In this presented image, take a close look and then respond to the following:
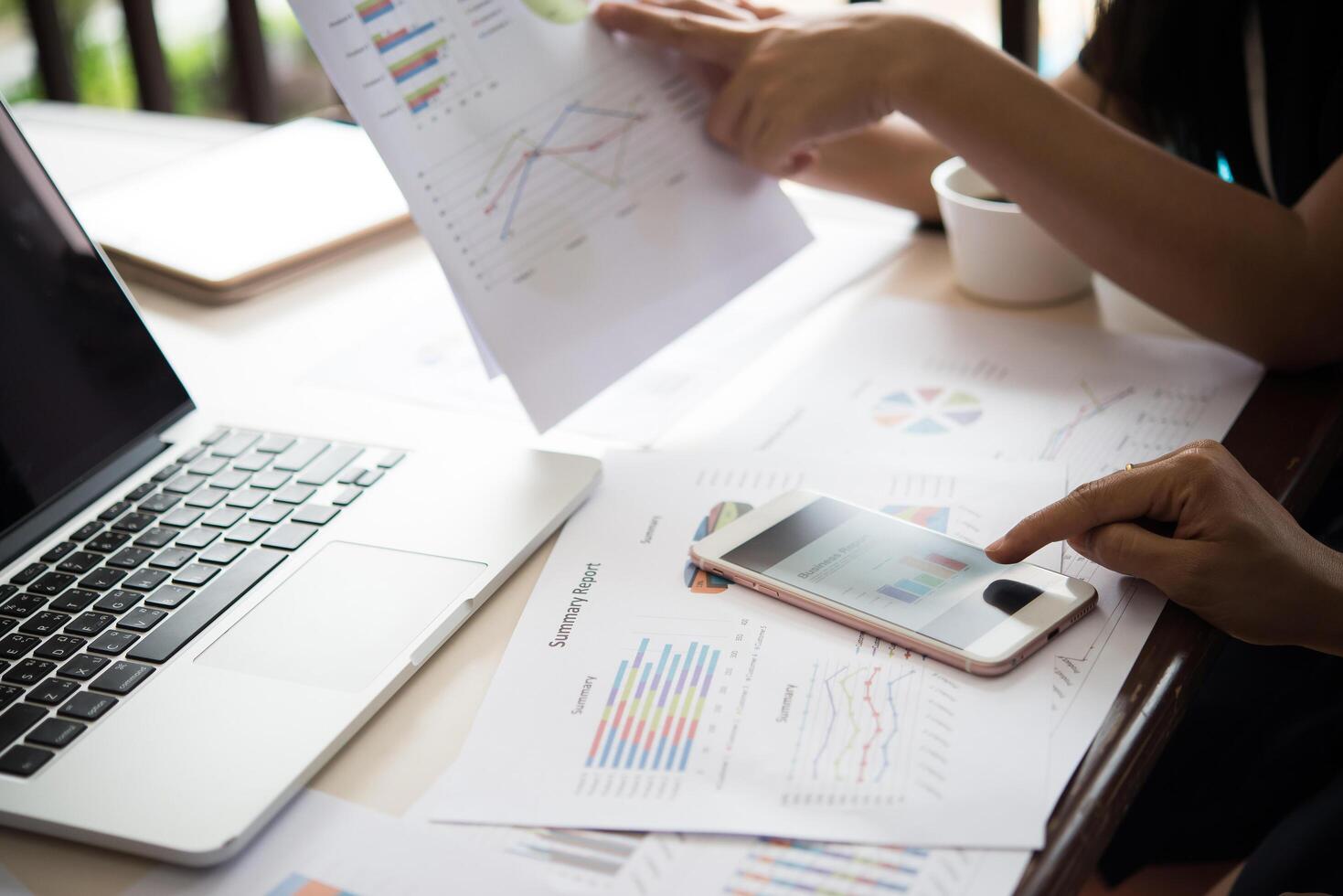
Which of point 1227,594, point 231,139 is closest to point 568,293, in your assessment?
point 1227,594

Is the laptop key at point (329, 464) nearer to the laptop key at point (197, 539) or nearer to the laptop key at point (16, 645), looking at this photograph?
the laptop key at point (197, 539)

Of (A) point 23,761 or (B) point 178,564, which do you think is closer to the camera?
(A) point 23,761

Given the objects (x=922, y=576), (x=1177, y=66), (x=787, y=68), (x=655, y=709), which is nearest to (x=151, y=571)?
(x=655, y=709)

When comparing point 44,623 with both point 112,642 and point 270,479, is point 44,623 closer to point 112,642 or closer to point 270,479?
point 112,642

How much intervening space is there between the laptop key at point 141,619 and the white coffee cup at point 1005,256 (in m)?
0.60

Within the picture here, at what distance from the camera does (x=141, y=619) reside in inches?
21.6

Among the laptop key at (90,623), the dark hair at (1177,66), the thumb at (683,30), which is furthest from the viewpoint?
the dark hair at (1177,66)

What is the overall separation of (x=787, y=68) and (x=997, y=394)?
0.26m

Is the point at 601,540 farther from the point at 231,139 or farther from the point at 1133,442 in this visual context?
the point at 231,139

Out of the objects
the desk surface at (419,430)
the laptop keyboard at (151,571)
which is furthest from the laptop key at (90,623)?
the desk surface at (419,430)

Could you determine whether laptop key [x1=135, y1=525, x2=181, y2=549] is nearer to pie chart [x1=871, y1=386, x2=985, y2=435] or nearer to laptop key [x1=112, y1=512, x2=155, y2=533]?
laptop key [x1=112, y1=512, x2=155, y2=533]

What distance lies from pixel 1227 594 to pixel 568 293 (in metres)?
0.41

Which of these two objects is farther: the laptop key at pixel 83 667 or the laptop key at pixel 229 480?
the laptop key at pixel 229 480

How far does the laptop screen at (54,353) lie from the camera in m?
0.60
